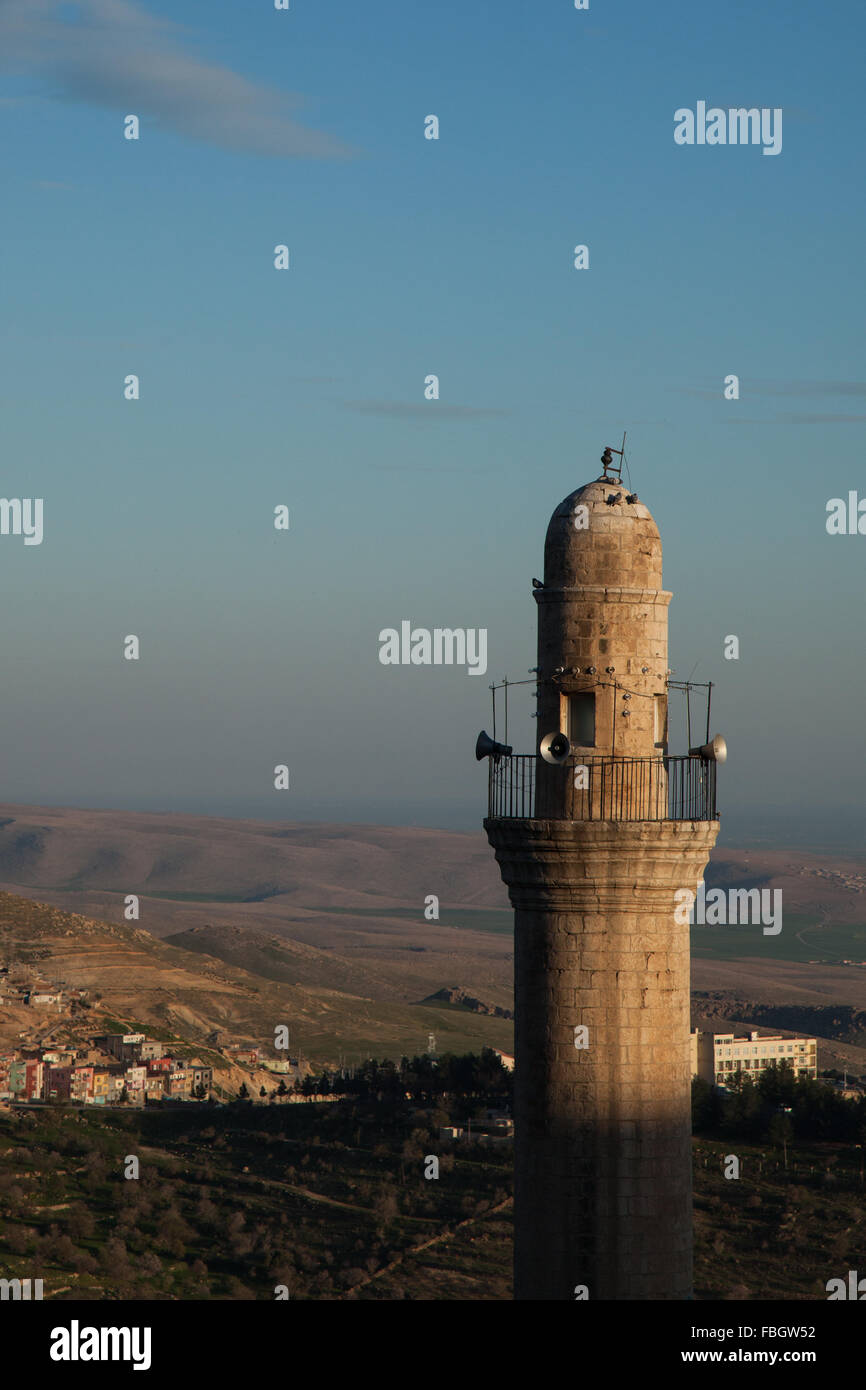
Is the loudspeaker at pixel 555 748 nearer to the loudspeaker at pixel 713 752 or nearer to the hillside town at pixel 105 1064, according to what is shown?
the loudspeaker at pixel 713 752

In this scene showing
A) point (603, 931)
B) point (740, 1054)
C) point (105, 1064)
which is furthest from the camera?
point (740, 1054)

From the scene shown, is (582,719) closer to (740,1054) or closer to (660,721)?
(660,721)

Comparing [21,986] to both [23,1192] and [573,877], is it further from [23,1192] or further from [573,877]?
[573,877]

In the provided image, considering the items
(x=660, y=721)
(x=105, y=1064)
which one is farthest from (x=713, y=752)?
(x=105, y=1064)

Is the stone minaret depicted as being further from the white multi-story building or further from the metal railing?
the white multi-story building

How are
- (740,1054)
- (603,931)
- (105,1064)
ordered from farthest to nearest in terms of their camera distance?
(740,1054) → (105,1064) → (603,931)

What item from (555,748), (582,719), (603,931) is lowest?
(603,931)
